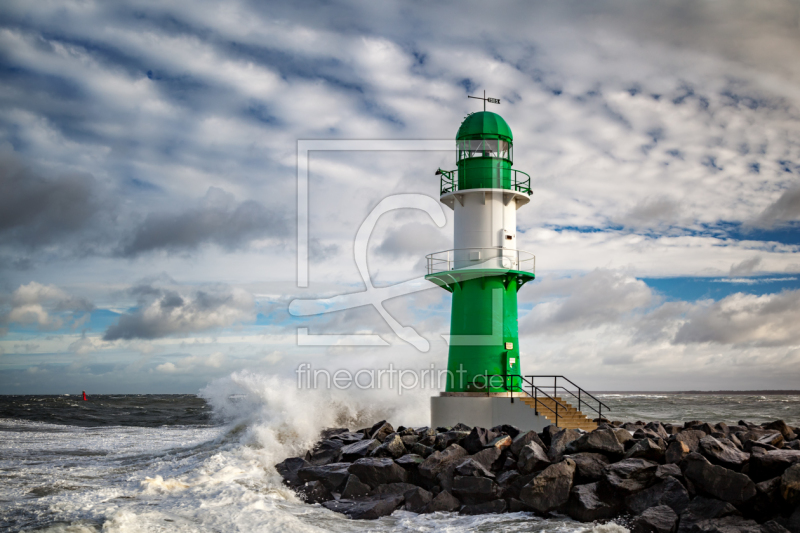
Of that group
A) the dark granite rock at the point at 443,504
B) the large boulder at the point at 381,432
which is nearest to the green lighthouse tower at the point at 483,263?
the large boulder at the point at 381,432

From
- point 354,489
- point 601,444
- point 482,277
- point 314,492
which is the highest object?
point 482,277

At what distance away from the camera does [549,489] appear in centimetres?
849

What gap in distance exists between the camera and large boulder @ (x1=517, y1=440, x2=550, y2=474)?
30.5 ft

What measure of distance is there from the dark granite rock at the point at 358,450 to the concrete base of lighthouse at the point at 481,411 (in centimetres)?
273

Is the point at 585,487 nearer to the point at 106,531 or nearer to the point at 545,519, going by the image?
the point at 545,519

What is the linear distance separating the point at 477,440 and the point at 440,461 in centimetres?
98

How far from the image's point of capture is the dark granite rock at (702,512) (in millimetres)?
7398

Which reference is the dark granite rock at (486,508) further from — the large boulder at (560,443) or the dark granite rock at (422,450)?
the dark granite rock at (422,450)

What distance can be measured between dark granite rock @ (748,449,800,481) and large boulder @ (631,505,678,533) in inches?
58.2

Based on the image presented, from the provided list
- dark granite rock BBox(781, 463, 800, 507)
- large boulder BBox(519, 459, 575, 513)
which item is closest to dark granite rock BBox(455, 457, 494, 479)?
large boulder BBox(519, 459, 575, 513)

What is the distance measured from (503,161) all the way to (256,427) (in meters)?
8.08

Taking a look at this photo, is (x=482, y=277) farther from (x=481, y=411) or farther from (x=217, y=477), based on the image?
(x=217, y=477)

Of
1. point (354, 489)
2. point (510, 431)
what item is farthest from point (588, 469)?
point (354, 489)

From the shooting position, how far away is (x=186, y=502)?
8.85m
